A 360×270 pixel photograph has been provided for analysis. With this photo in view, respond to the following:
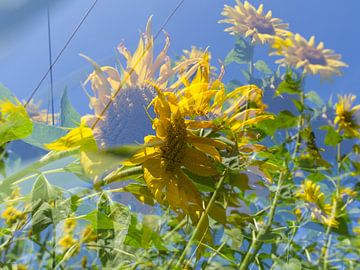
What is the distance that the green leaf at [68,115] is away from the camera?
9.4 inches

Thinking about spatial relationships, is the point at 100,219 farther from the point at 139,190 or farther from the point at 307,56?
the point at 307,56

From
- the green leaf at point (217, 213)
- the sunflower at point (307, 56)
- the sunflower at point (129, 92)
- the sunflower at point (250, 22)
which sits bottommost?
the green leaf at point (217, 213)

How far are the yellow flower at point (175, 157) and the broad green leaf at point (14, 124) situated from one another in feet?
0.17

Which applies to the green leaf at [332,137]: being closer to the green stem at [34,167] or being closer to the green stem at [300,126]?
the green stem at [300,126]

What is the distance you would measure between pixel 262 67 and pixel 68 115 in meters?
0.15

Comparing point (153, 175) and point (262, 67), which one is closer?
point (153, 175)

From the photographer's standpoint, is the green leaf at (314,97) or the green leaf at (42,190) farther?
the green leaf at (314,97)

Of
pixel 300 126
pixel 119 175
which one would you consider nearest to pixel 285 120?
pixel 300 126

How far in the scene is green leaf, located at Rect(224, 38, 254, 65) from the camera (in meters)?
0.32

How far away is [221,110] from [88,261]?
0.11 metres

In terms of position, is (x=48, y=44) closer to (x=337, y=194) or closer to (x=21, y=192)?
(x=21, y=192)

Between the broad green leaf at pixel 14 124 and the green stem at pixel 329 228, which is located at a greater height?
the broad green leaf at pixel 14 124

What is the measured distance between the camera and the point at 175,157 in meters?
0.22

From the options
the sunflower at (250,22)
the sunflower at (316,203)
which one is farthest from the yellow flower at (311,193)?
the sunflower at (250,22)
